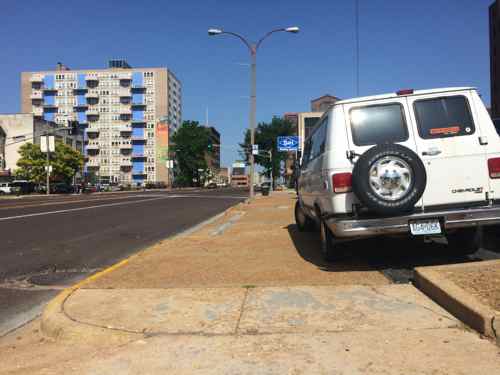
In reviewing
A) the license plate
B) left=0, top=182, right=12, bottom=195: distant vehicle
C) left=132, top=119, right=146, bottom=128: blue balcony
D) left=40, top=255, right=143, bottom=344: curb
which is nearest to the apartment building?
left=132, top=119, right=146, bottom=128: blue balcony

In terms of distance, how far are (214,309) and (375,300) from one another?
4.83 feet

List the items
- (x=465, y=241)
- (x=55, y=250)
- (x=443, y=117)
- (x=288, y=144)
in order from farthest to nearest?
(x=288, y=144) → (x=55, y=250) → (x=465, y=241) → (x=443, y=117)

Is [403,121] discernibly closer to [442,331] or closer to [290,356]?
[442,331]

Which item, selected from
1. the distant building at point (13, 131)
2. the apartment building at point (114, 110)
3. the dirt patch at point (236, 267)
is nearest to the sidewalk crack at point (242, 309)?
the dirt patch at point (236, 267)

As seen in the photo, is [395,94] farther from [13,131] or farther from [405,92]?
[13,131]

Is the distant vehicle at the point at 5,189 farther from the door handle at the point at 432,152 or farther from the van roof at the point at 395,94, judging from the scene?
the door handle at the point at 432,152

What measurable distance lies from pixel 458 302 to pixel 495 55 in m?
63.5

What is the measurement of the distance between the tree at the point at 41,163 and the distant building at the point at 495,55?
57.2 meters

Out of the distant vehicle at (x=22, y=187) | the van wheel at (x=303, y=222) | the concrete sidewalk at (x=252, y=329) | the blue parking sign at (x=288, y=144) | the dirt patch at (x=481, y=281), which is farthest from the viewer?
the distant vehicle at (x=22, y=187)

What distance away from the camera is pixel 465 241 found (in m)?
6.19

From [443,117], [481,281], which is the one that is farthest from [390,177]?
[481,281]

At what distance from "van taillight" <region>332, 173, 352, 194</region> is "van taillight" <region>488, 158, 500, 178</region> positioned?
5.28ft

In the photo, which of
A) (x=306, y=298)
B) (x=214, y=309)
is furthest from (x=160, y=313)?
(x=306, y=298)

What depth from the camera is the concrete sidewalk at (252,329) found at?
303 centimetres
